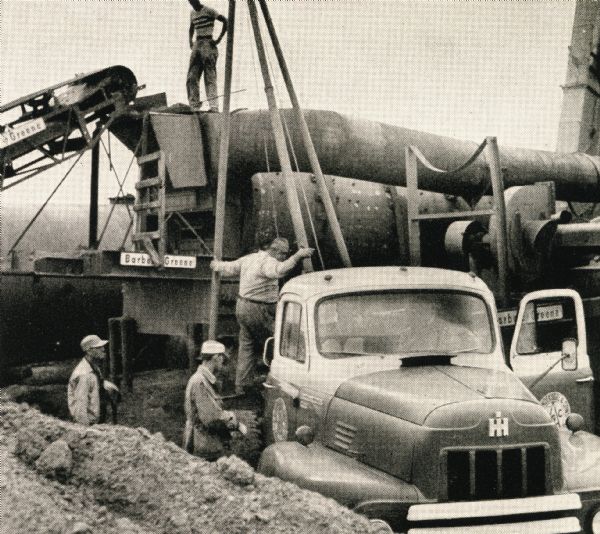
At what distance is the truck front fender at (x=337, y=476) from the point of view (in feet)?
13.6

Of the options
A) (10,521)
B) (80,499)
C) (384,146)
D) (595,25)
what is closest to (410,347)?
(80,499)

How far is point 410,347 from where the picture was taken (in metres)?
5.32

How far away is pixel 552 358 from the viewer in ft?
19.2

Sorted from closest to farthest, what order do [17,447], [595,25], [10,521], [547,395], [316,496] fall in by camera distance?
[10,521], [316,496], [17,447], [547,395], [595,25]

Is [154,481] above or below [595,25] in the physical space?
below

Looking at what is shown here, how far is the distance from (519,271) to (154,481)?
6.36m

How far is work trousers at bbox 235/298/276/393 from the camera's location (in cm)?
788

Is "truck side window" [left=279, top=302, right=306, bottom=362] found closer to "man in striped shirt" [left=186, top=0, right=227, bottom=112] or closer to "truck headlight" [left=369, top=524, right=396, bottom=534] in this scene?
"truck headlight" [left=369, top=524, right=396, bottom=534]

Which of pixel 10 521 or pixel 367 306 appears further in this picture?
pixel 367 306

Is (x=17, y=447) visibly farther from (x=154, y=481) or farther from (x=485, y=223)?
(x=485, y=223)

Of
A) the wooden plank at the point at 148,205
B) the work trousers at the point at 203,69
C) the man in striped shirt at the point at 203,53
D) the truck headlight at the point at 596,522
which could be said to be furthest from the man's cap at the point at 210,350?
the work trousers at the point at 203,69

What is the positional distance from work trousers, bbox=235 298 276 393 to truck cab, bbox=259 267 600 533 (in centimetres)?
183

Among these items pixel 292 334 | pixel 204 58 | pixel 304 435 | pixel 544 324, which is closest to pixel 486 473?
pixel 304 435

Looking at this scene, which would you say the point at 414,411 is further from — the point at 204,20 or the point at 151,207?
the point at 204,20
